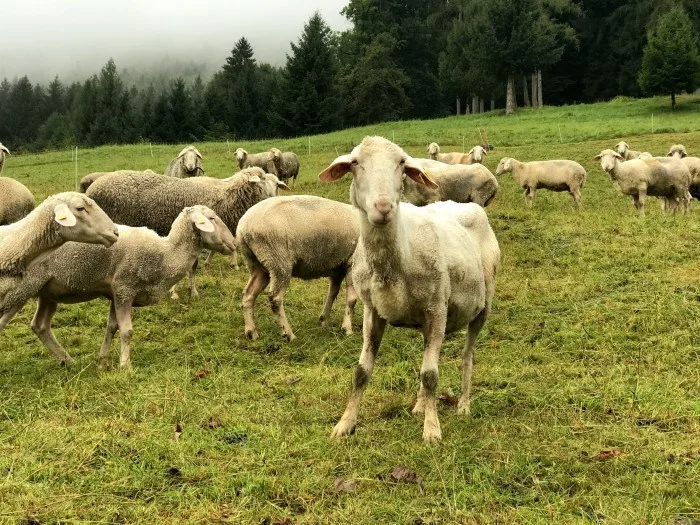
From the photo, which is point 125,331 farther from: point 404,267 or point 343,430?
point 404,267

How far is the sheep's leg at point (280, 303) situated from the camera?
857 cm

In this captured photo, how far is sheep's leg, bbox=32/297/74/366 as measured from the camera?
752 cm

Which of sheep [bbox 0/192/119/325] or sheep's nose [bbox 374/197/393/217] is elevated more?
sheep's nose [bbox 374/197/393/217]

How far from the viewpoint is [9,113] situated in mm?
112375

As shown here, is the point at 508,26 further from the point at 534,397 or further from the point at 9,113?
the point at 9,113

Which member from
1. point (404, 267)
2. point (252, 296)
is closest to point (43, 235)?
point (252, 296)

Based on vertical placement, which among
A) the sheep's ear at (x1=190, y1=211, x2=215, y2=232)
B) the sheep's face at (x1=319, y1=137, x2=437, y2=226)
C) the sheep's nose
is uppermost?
the sheep's face at (x1=319, y1=137, x2=437, y2=226)

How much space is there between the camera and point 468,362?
19.6 feet

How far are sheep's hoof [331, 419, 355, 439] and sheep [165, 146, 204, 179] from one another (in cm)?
1207

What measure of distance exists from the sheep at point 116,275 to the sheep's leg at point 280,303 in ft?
3.50

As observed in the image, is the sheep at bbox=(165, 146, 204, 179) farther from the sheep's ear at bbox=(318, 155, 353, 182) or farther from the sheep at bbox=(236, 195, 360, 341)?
the sheep's ear at bbox=(318, 155, 353, 182)

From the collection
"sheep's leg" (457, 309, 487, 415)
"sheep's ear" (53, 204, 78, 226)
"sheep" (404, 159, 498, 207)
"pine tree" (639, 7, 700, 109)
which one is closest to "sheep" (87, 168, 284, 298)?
"sheep's ear" (53, 204, 78, 226)

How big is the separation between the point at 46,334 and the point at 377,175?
499 centimetres

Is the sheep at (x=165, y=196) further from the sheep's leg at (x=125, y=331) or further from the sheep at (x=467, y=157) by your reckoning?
the sheep at (x=467, y=157)
